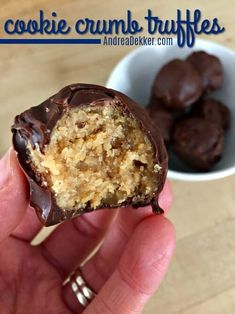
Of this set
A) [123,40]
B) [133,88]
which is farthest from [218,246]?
[123,40]

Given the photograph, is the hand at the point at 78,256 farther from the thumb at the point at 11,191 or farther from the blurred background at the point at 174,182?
the blurred background at the point at 174,182

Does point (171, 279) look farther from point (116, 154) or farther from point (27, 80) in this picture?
point (27, 80)

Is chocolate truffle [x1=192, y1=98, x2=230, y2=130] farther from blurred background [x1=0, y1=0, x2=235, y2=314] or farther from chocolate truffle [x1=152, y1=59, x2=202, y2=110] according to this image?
blurred background [x1=0, y1=0, x2=235, y2=314]

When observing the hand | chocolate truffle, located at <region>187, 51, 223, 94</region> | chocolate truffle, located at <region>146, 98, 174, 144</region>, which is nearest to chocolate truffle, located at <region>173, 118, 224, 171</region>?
chocolate truffle, located at <region>146, 98, 174, 144</region>

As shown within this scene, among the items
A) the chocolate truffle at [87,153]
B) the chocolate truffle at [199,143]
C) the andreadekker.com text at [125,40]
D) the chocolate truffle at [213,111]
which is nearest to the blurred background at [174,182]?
the andreadekker.com text at [125,40]

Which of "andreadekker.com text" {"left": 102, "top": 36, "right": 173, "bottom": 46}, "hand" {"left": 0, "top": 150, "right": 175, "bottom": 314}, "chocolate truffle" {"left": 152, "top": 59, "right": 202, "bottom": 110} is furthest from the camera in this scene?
"andreadekker.com text" {"left": 102, "top": 36, "right": 173, "bottom": 46}

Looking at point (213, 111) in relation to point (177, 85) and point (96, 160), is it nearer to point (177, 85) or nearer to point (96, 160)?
point (177, 85)
